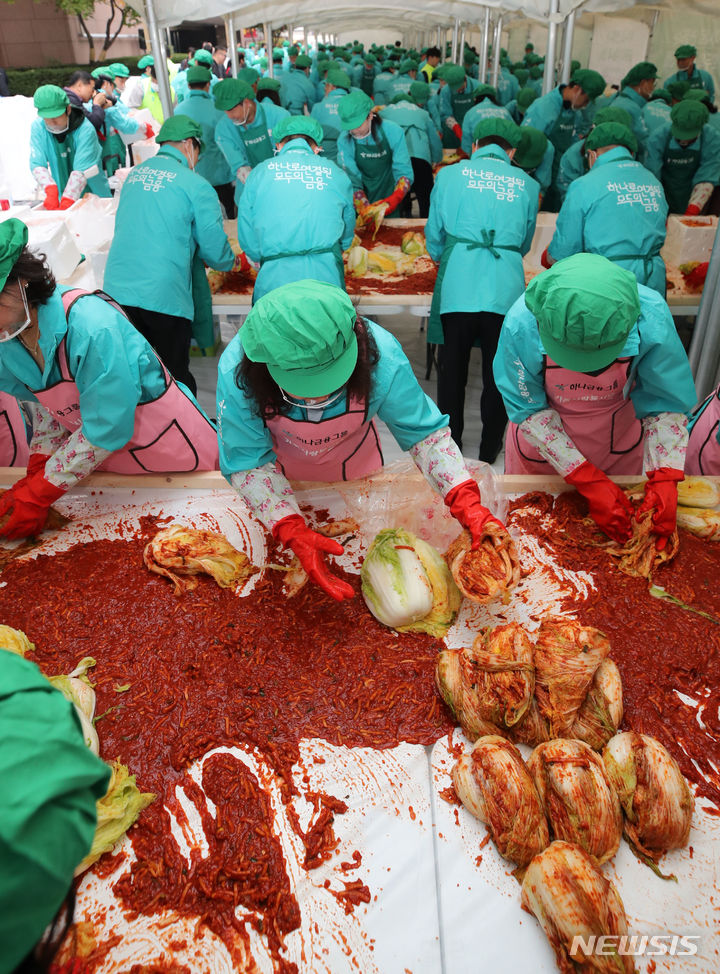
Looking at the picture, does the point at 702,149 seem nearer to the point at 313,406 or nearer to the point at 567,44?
the point at 567,44

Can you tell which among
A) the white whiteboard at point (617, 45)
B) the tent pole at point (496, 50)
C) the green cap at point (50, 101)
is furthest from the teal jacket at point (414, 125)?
the white whiteboard at point (617, 45)

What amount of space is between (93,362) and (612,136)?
3.71 meters

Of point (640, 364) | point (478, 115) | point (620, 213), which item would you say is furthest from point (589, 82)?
point (640, 364)

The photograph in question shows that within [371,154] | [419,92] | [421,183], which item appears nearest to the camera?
[371,154]

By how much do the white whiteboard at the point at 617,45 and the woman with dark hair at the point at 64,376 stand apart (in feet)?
51.0

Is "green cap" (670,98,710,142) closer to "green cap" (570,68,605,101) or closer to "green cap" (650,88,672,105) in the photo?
"green cap" (570,68,605,101)

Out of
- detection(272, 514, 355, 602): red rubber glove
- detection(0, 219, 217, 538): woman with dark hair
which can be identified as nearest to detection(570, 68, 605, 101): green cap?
detection(0, 219, 217, 538): woman with dark hair

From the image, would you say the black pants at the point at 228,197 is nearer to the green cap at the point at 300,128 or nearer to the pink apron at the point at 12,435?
the green cap at the point at 300,128

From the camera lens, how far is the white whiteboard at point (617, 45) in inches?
533

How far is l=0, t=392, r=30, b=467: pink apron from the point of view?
9.62 feet

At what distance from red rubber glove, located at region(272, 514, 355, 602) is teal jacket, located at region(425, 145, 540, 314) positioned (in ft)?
8.60

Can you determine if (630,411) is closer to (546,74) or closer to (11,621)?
(11,621)

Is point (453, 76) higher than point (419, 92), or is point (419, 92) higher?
point (453, 76)

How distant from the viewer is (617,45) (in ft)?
46.1
